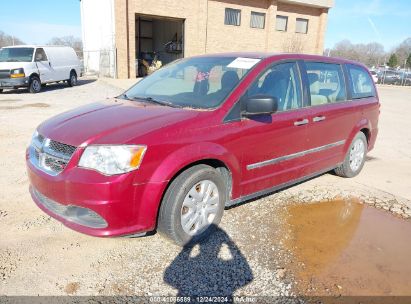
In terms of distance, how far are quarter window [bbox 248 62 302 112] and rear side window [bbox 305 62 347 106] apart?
0.28 m

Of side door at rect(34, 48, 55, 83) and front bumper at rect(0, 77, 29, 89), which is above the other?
side door at rect(34, 48, 55, 83)

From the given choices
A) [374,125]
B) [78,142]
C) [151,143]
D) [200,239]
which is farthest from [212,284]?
[374,125]

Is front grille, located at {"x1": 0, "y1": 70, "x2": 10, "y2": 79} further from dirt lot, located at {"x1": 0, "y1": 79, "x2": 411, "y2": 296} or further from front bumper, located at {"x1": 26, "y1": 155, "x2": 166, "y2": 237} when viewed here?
front bumper, located at {"x1": 26, "y1": 155, "x2": 166, "y2": 237}

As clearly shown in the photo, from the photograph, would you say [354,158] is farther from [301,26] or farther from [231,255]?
[301,26]

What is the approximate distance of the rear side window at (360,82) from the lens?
5.19m

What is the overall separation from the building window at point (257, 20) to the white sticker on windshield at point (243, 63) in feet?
82.3

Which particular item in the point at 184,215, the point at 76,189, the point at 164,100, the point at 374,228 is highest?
the point at 164,100

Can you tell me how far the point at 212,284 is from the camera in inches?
112

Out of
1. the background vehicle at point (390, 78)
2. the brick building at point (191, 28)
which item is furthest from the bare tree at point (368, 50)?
the brick building at point (191, 28)

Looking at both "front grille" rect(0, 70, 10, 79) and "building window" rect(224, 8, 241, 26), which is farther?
"building window" rect(224, 8, 241, 26)

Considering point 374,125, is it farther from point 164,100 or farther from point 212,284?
point 212,284

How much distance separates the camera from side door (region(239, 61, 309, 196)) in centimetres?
362

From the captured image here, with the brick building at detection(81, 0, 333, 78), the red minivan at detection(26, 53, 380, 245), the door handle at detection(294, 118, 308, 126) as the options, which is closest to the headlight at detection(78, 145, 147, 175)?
the red minivan at detection(26, 53, 380, 245)

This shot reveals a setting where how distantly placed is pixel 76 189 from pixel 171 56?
92.4 feet
